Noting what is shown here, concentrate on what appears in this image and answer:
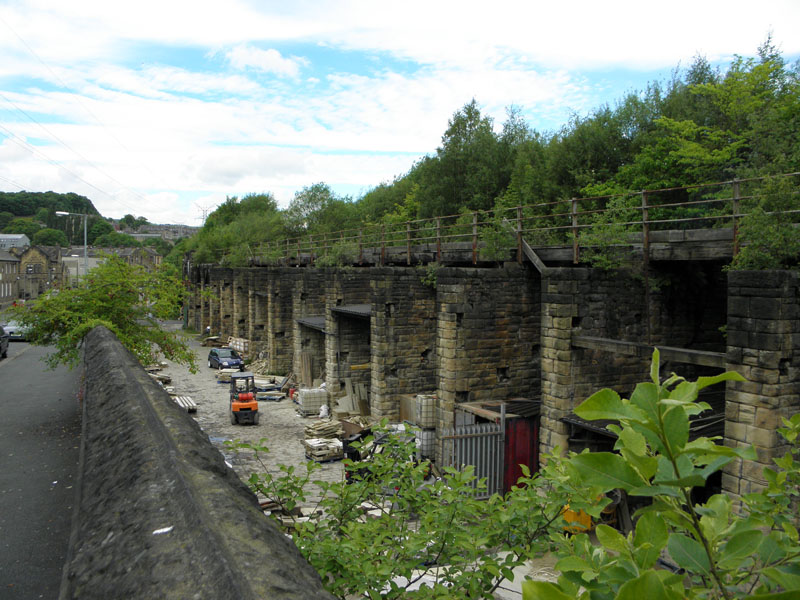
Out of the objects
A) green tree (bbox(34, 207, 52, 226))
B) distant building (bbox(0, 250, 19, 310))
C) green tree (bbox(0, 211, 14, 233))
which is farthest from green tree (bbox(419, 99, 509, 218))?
green tree (bbox(0, 211, 14, 233))

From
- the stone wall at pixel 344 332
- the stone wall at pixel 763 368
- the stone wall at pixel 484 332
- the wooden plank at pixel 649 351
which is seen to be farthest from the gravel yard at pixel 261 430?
the stone wall at pixel 484 332

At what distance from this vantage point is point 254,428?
2031cm

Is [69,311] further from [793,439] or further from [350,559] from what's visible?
[793,439]

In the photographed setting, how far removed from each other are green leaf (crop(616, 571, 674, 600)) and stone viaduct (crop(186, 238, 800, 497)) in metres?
5.99

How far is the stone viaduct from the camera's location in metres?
7.92

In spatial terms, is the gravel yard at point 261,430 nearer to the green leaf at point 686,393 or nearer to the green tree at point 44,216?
the green leaf at point 686,393

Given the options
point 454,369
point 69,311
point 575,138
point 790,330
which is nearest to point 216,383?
point 69,311

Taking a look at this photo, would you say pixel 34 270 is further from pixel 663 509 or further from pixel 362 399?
pixel 663 509

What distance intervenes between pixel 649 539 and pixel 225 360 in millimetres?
30949

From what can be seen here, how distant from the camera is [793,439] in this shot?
97.3 inches

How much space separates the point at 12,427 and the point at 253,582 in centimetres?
1374

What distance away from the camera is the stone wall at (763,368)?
7781 millimetres

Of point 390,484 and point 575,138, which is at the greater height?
point 575,138

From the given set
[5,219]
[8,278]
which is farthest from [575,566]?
[5,219]
